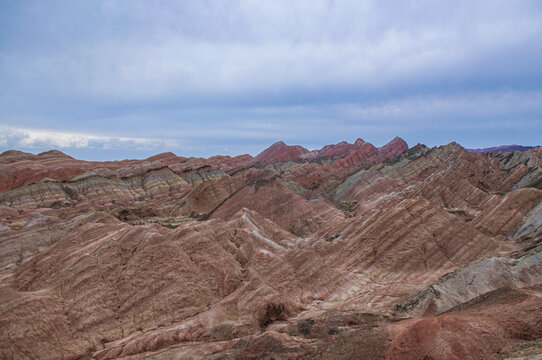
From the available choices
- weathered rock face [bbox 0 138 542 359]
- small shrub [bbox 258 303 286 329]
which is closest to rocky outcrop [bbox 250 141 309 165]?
weathered rock face [bbox 0 138 542 359]

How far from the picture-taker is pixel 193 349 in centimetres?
1636

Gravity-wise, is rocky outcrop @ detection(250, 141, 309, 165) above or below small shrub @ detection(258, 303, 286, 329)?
above

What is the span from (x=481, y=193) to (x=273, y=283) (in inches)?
2020

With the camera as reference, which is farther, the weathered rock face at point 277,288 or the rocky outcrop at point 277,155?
the rocky outcrop at point 277,155

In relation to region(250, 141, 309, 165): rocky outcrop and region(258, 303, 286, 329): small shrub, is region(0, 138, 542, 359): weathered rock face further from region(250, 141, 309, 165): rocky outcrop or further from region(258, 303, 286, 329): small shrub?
region(250, 141, 309, 165): rocky outcrop

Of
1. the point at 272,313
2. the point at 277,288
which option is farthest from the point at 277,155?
the point at 272,313

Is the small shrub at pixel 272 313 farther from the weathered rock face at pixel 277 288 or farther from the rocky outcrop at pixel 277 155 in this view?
the rocky outcrop at pixel 277 155

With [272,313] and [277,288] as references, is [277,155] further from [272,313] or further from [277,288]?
[272,313]

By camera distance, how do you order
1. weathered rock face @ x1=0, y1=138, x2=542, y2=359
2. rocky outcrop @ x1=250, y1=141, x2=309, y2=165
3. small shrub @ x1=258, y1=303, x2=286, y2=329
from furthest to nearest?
rocky outcrop @ x1=250, y1=141, x2=309, y2=165 < small shrub @ x1=258, y1=303, x2=286, y2=329 < weathered rock face @ x1=0, y1=138, x2=542, y2=359

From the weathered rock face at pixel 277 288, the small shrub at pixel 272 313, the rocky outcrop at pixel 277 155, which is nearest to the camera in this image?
the weathered rock face at pixel 277 288

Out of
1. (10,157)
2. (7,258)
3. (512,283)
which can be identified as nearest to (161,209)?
(7,258)

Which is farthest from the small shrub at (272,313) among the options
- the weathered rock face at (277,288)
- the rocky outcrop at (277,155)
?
the rocky outcrop at (277,155)

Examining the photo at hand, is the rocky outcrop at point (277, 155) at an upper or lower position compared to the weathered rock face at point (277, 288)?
upper

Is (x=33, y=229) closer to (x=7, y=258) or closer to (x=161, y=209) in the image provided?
(x=7, y=258)
